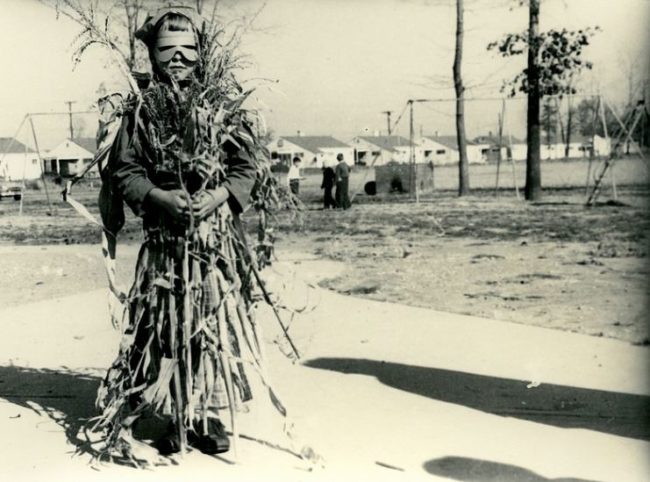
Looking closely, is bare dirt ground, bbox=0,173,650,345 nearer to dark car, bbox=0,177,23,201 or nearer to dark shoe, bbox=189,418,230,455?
dark shoe, bbox=189,418,230,455

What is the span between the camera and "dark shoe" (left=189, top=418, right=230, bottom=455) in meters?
3.71

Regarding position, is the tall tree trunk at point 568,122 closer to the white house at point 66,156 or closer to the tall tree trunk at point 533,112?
the tall tree trunk at point 533,112

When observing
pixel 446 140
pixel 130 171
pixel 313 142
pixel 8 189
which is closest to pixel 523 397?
pixel 130 171

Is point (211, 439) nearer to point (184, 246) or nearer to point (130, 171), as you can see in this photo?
point (184, 246)

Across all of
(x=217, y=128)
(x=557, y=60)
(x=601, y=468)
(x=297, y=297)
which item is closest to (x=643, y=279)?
(x=297, y=297)

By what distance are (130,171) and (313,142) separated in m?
66.2

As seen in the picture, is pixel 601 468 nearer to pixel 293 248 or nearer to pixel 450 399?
pixel 450 399

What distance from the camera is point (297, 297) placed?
8.18 meters

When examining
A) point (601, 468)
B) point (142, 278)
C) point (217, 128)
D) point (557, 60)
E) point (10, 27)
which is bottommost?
point (601, 468)

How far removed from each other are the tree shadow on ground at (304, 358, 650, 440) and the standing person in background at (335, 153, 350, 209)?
53.6ft

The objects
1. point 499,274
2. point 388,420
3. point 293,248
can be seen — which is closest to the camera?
point 388,420

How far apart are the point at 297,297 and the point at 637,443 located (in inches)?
186

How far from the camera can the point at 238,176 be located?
3891 mm

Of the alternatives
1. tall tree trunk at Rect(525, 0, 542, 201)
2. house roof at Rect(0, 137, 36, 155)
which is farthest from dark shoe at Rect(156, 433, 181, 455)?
tall tree trunk at Rect(525, 0, 542, 201)
